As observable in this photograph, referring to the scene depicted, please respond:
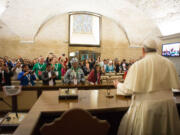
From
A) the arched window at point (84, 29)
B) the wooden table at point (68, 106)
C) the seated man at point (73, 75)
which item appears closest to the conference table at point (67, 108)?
the wooden table at point (68, 106)

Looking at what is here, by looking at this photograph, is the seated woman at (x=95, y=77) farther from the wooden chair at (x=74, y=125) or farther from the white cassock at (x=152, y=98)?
the wooden chair at (x=74, y=125)

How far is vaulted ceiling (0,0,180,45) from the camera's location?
8938mm

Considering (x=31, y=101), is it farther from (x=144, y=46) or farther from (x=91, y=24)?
(x=91, y=24)

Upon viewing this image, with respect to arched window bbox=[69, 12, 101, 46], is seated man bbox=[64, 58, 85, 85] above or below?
below

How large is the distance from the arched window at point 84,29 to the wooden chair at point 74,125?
470 inches

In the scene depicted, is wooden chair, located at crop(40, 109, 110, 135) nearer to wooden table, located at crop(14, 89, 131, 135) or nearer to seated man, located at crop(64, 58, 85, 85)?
wooden table, located at crop(14, 89, 131, 135)

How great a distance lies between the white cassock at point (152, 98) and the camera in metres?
1.86

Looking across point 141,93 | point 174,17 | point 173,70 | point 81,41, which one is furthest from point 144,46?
point 81,41

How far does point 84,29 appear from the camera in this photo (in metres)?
13.6

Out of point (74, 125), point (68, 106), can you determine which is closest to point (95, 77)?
point (68, 106)

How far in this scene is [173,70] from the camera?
1.98 metres

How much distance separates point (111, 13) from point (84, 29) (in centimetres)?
287

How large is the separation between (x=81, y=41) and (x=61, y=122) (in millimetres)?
12395

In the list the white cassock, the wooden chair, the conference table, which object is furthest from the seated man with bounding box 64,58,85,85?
the wooden chair
